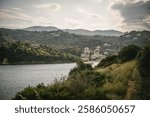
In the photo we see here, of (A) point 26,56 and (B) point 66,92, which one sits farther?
(A) point 26,56

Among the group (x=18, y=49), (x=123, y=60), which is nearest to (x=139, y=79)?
(x=123, y=60)

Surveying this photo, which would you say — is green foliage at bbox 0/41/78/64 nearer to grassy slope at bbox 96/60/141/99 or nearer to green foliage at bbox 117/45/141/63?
green foliage at bbox 117/45/141/63

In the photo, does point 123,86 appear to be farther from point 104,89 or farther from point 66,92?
point 66,92

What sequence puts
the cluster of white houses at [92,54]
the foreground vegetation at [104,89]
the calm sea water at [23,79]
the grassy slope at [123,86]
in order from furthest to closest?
the calm sea water at [23,79] → the cluster of white houses at [92,54] → the grassy slope at [123,86] → the foreground vegetation at [104,89]

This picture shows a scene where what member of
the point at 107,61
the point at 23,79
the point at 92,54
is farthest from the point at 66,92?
the point at 23,79

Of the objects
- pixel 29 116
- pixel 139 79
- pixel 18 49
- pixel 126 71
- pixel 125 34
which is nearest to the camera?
pixel 29 116

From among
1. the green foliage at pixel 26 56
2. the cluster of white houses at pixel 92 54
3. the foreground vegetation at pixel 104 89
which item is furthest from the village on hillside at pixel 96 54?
the green foliage at pixel 26 56

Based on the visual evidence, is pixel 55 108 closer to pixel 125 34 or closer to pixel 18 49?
pixel 125 34

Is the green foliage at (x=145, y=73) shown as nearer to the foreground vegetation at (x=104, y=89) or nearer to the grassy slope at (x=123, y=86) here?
the foreground vegetation at (x=104, y=89)

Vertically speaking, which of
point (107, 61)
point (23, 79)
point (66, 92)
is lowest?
point (23, 79)
